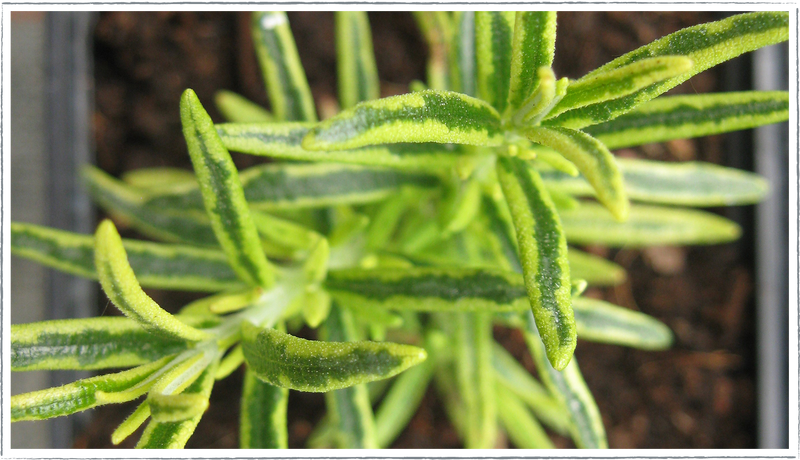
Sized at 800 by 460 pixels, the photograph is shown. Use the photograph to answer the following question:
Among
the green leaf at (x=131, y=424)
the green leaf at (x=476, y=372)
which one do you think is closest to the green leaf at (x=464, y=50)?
the green leaf at (x=476, y=372)

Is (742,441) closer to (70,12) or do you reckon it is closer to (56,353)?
(56,353)

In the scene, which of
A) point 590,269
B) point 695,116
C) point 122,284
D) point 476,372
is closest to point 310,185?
point 122,284

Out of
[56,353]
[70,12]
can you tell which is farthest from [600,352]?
[70,12]

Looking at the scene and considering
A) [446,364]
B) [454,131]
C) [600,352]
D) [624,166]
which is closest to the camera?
[454,131]

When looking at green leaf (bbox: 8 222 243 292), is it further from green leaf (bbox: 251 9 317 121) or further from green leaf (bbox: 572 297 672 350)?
green leaf (bbox: 572 297 672 350)

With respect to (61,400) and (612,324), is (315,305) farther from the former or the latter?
(612,324)

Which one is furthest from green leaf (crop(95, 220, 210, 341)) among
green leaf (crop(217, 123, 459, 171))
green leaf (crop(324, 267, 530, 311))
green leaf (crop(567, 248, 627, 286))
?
green leaf (crop(567, 248, 627, 286))
